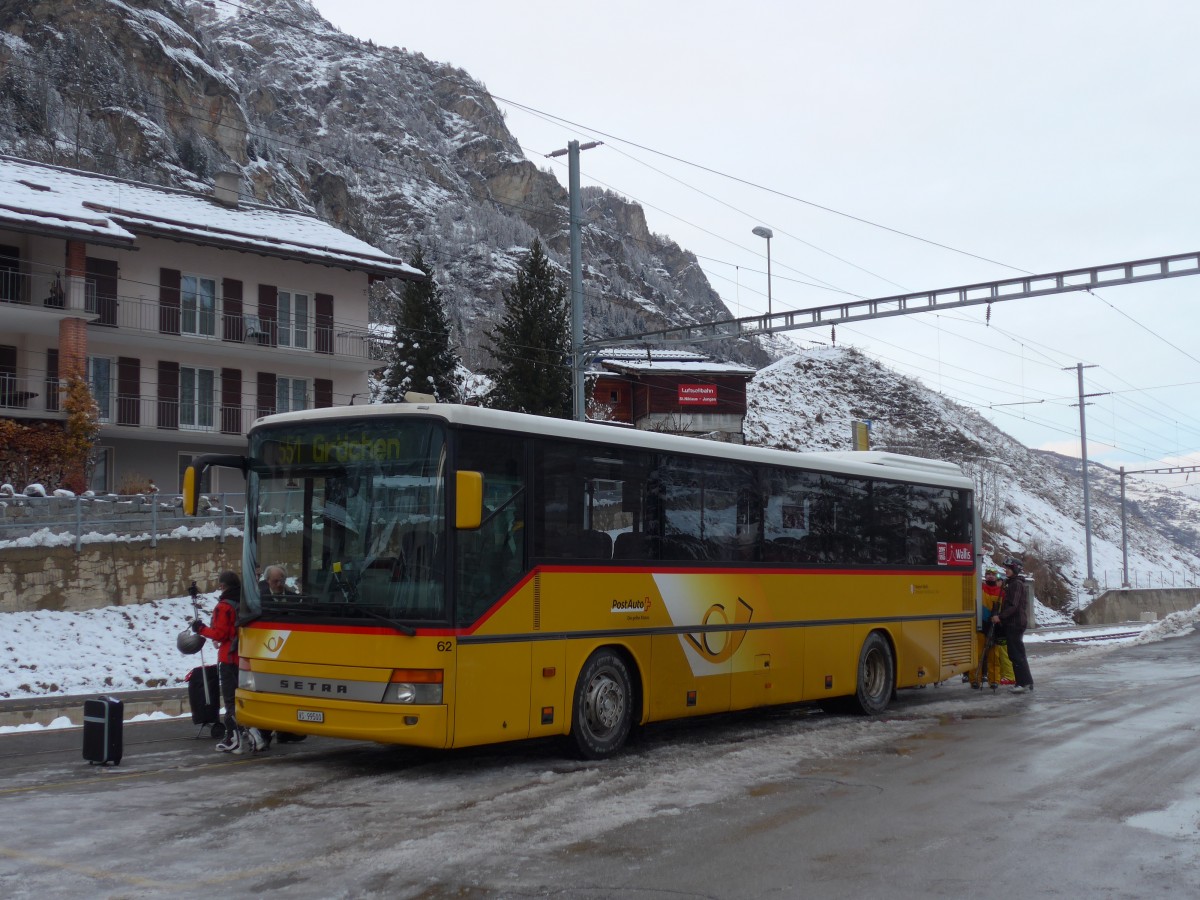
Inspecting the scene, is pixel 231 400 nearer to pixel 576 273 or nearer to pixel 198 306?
pixel 198 306

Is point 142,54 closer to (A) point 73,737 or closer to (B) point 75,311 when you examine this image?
(B) point 75,311

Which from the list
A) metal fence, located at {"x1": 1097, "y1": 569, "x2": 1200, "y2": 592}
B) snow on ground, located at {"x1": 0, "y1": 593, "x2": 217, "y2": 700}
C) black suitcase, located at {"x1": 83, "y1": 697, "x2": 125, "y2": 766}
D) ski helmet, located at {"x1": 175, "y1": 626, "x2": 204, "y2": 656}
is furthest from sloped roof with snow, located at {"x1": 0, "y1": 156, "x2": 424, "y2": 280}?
metal fence, located at {"x1": 1097, "y1": 569, "x2": 1200, "y2": 592}

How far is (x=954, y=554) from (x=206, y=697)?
34.6 ft

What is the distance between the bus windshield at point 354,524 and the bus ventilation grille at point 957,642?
993cm

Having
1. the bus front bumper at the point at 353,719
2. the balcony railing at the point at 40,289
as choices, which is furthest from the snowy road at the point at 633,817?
the balcony railing at the point at 40,289

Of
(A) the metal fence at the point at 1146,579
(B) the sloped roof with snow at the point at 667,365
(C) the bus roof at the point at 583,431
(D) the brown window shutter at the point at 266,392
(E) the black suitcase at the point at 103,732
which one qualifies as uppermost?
(B) the sloped roof with snow at the point at 667,365

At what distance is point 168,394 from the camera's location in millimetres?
39656

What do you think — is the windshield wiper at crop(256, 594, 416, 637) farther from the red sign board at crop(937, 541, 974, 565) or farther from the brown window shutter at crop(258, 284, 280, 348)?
the brown window shutter at crop(258, 284, 280, 348)

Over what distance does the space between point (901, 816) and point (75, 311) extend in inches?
1282

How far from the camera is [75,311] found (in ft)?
116

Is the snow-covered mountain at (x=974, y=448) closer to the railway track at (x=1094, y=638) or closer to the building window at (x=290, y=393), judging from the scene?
the railway track at (x=1094, y=638)

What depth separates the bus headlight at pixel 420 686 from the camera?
961 centimetres

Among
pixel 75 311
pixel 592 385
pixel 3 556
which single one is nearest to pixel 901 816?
pixel 3 556

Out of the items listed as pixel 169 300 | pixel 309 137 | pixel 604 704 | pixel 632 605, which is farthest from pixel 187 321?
pixel 309 137
